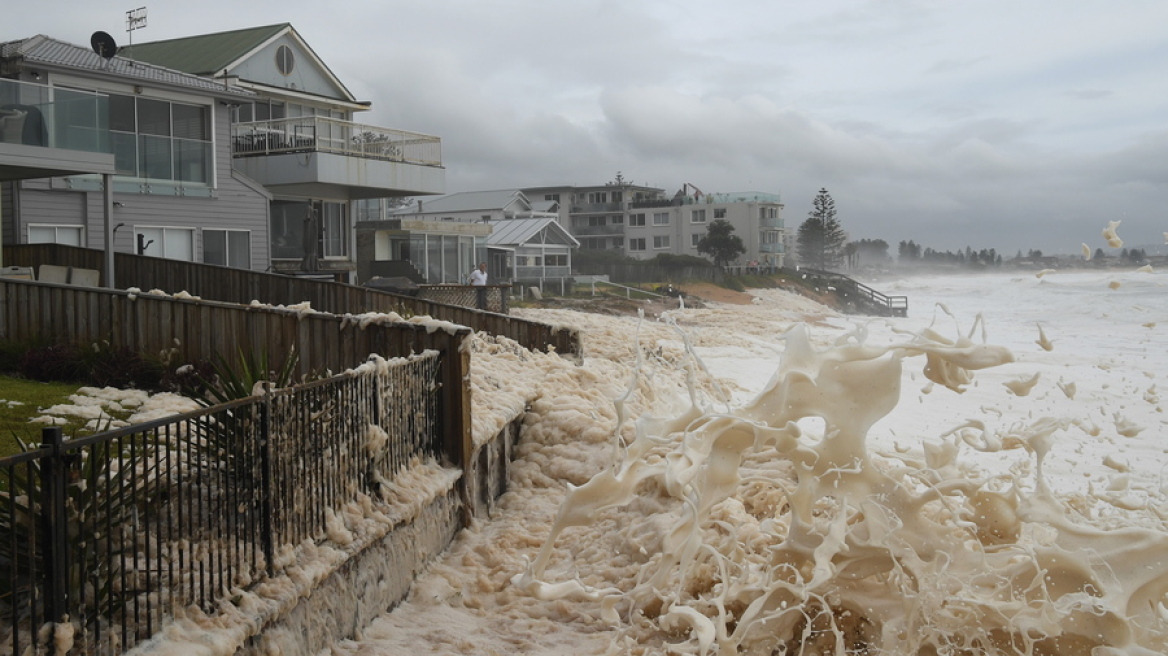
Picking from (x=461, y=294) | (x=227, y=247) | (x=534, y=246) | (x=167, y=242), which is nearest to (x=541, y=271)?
(x=534, y=246)

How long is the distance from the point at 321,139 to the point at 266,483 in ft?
91.4

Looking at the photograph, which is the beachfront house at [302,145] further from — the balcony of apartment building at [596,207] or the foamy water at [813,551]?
the balcony of apartment building at [596,207]

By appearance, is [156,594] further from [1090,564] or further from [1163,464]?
[1163,464]

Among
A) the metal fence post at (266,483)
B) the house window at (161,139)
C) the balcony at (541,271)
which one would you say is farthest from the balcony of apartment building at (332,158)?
the metal fence post at (266,483)

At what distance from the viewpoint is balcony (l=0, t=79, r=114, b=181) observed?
1758 centimetres

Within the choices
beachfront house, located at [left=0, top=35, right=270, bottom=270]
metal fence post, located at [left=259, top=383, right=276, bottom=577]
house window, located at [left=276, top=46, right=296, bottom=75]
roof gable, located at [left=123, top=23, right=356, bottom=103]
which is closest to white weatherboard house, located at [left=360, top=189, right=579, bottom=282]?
roof gable, located at [left=123, top=23, right=356, bottom=103]

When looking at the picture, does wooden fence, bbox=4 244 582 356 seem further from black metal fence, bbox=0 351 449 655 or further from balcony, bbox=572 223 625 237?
balcony, bbox=572 223 625 237

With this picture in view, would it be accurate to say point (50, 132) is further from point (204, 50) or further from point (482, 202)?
point (482, 202)

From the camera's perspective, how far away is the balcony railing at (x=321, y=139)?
104 ft

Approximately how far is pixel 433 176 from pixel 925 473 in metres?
29.1

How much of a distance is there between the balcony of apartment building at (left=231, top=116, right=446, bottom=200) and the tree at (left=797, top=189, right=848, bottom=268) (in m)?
91.3

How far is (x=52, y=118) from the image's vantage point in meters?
18.3

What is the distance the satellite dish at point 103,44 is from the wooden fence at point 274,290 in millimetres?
7240

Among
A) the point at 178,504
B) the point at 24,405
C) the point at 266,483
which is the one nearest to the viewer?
the point at 178,504
